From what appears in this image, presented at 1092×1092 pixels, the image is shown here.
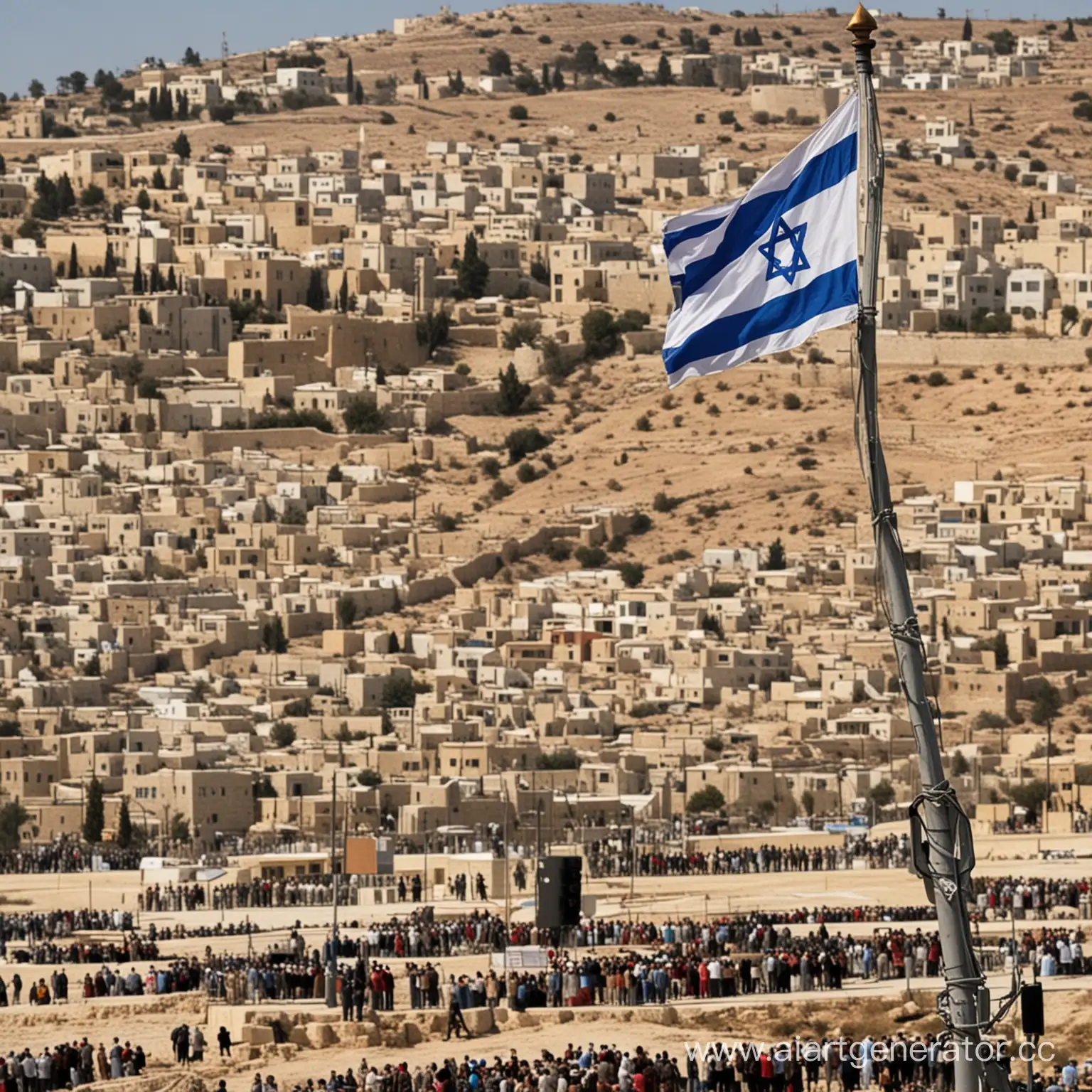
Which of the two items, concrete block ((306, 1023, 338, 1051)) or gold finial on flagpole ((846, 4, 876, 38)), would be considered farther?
concrete block ((306, 1023, 338, 1051))

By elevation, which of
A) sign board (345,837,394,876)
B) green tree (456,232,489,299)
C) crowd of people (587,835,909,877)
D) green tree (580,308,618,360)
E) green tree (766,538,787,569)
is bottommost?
crowd of people (587,835,909,877)

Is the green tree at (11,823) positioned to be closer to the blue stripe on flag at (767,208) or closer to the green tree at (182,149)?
the blue stripe on flag at (767,208)

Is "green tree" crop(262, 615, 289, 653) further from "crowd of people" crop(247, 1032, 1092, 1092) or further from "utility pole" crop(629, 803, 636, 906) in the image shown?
"crowd of people" crop(247, 1032, 1092, 1092)

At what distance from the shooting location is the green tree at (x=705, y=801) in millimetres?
52125

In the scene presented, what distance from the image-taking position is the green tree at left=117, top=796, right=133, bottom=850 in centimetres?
4900

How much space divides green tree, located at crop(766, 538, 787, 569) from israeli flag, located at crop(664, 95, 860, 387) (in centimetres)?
5991

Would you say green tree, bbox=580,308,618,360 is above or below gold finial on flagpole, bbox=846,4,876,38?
above

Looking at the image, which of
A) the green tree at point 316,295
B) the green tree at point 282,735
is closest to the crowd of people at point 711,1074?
Answer: the green tree at point 282,735

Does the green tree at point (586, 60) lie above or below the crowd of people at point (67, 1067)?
above

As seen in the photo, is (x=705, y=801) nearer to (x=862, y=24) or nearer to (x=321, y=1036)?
(x=321, y=1036)

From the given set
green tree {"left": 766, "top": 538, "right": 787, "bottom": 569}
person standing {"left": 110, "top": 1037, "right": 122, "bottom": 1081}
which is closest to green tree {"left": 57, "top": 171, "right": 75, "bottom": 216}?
green tree {"left": 766, "top": 538, "right": 787, "bottom": 569}

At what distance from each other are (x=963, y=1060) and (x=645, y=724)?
47.9m

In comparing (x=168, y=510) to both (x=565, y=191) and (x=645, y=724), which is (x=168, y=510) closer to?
(x=645, y=724)

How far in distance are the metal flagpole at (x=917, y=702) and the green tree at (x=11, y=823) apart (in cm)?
4054
